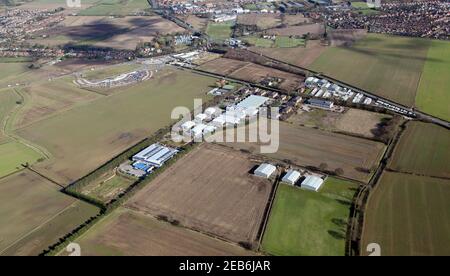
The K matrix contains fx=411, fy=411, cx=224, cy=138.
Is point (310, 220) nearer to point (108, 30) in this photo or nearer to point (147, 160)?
point (147, 160)

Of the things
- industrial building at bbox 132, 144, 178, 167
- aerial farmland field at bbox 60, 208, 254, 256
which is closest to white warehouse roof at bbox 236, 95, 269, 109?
industrial building at bbox 132, 144, 178, 167

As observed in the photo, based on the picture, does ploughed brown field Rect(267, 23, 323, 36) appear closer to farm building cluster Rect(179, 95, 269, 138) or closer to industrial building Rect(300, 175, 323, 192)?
farm building cluster Rect(179, 95, 269, 138)

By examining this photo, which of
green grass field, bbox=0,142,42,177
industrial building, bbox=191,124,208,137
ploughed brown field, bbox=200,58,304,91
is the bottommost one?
green grass field, bbox=0,142,42,177

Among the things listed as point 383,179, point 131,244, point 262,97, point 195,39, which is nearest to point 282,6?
point 195,39

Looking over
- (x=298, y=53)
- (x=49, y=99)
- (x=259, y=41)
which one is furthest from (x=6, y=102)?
(x=298, y=53)

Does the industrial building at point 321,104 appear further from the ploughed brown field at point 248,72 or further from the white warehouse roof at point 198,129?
the white warehouse roof at point 198,129

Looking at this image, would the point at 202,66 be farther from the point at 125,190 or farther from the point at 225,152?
the point at 125,190
